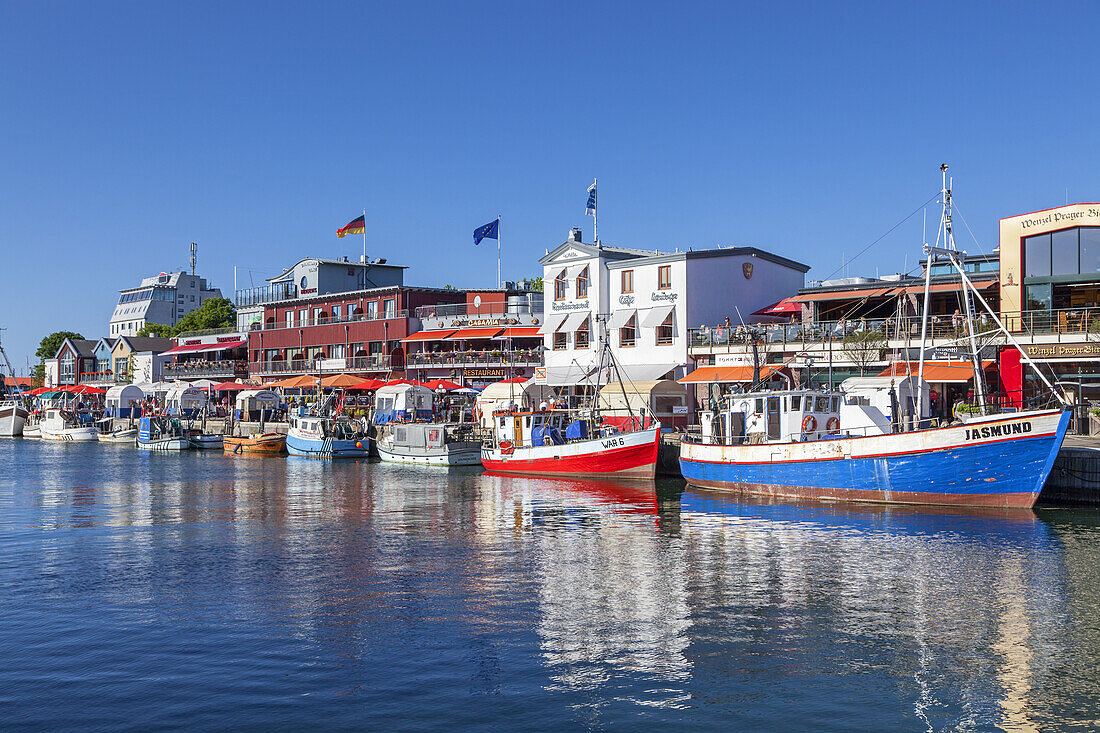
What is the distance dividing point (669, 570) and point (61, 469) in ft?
168

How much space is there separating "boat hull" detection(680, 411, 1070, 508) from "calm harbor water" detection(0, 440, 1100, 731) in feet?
4.83

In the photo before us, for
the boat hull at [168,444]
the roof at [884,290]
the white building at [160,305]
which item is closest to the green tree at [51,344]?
the white building at [160,305]

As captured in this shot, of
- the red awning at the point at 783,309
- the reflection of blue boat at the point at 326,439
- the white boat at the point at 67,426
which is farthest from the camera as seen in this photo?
the white boat at the point at 67,426

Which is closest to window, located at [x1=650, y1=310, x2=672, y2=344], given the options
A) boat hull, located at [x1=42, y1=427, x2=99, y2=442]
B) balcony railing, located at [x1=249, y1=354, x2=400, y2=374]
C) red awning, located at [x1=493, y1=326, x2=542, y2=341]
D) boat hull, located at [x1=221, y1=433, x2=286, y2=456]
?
red awning, located at [x1=493, y1=326, x2=542, y2=341]

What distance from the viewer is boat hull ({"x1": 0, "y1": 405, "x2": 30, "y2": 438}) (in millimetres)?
117875

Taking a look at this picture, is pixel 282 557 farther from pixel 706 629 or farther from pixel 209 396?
pixel 209 396

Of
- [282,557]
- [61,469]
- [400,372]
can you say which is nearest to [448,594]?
[282,557]

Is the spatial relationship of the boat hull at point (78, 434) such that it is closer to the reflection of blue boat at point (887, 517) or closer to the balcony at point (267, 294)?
the balcony at point (267, 294)

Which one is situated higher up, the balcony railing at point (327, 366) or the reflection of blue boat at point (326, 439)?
the balcony railing at point (327, 366)

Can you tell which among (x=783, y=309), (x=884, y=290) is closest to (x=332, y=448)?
(x=783, y=309)

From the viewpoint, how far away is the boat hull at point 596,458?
51188 mm

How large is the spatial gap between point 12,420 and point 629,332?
84.0 metres

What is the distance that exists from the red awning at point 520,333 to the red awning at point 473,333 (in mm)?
908

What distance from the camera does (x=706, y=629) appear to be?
72.3 feet
